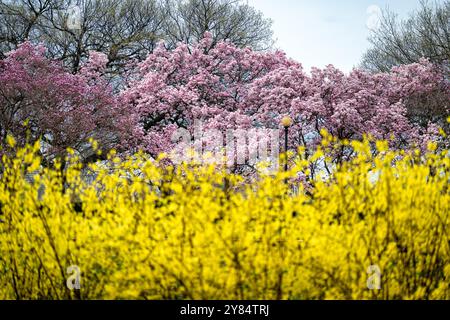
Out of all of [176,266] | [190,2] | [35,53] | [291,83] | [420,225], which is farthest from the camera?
[190,2]

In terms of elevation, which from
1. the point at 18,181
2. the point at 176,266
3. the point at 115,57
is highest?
the point at 115,57

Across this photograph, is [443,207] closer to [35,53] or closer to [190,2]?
[35,53]

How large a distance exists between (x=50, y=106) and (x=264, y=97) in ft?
26.6

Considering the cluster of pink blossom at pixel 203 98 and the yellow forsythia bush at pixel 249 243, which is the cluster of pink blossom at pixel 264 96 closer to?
the cluster of pink blossom at pixel 203 98

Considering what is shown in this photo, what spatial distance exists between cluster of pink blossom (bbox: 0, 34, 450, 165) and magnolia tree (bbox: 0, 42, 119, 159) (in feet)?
0.11

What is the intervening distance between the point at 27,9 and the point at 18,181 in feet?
69.0

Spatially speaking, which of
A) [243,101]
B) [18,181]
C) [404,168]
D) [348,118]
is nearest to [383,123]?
[348,118]

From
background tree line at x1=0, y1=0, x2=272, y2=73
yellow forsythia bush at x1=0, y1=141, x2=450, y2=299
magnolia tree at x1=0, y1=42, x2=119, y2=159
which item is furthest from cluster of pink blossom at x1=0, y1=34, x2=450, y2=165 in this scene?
yellow forsythia bush at x1=0, y1=141, x2=450, y2=299

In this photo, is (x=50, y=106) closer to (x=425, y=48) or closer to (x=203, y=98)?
(x=203, y=98)

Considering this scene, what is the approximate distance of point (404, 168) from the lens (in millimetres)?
6293

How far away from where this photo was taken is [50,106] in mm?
17609

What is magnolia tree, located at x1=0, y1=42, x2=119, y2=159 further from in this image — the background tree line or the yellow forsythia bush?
the yellow forsythia bush

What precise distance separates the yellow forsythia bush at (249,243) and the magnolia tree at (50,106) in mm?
11294

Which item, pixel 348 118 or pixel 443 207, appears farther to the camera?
pixel 348 118
